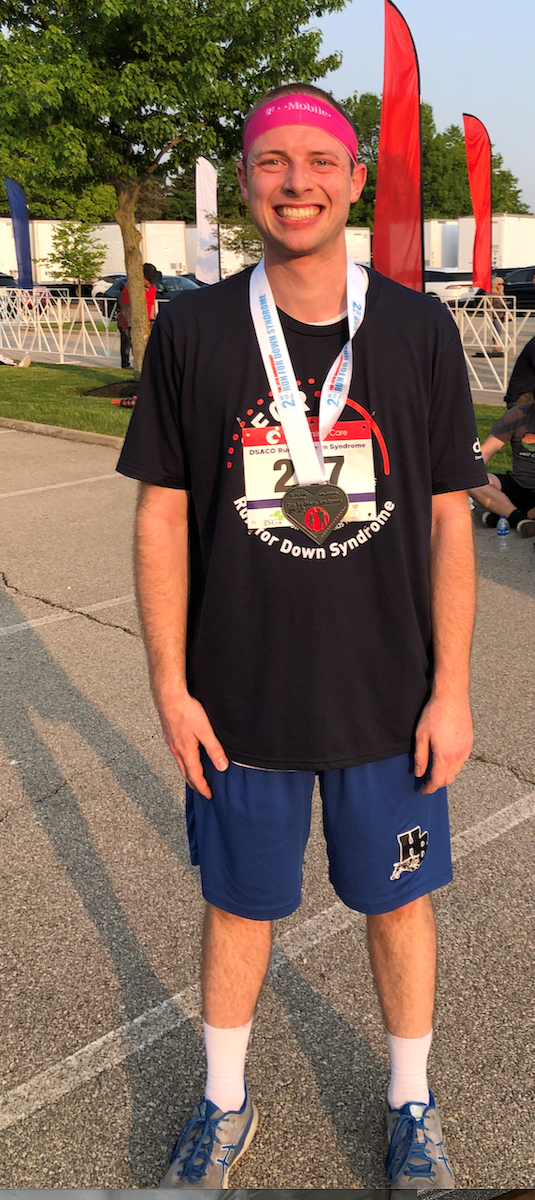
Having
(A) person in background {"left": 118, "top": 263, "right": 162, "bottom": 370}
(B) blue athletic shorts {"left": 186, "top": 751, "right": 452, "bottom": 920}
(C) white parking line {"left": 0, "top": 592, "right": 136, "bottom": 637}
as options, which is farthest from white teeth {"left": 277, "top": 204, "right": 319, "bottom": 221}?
(A) person in background {"left": 118, "top": 263, "right": 162, "bottom": 370}

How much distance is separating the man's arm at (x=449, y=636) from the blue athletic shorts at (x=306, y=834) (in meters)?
0.07

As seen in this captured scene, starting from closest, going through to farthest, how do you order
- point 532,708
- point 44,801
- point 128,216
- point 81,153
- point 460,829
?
point 460,829
point 44,801
point 532,708
point 81,153
point 128,216

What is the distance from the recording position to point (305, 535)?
1847mm

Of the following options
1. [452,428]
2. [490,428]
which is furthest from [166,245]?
[452,428]

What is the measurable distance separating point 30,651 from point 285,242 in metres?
3.89

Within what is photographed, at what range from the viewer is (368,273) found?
1929 millimetres

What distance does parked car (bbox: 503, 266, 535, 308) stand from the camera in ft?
93.0

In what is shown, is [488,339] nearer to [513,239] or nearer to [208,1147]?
[208,1147]

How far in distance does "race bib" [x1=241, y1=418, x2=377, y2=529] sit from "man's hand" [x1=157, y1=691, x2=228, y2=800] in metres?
0.40

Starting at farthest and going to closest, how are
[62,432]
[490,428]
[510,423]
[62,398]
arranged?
1. [62,398]
2. [62,432]
3. [490,428]
4. [510,423]

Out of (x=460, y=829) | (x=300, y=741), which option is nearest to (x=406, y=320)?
(x=300, y=741)

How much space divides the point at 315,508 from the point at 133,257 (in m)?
14.2

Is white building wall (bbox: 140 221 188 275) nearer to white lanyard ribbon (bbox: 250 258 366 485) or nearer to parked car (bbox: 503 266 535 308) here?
parked car (bbox: 503 266 535 308)

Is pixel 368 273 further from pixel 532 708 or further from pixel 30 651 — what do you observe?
pixel 30 651
